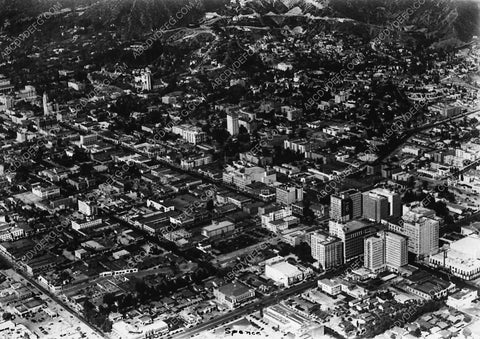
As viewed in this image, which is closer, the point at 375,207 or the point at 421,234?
the point at 421,234

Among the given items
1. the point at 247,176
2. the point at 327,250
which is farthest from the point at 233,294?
the point at 247,176

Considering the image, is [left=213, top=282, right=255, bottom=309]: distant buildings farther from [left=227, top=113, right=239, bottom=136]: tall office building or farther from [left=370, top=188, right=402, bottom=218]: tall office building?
[left=227, top=113, right=239, bottom=136]: tall office building

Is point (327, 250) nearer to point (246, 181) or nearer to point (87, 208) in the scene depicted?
point (246, 181)

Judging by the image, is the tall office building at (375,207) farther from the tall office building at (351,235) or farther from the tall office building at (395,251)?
the tall office building at (395,251)

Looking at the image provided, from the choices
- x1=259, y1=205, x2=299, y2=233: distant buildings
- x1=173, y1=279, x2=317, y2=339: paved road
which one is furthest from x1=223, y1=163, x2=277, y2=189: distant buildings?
x1=173, y1=279, x2=317, y2=339: paved road

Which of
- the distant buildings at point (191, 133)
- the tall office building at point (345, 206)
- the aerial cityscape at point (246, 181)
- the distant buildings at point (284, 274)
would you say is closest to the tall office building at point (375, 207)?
the aerial cityscape at point (246, 181)

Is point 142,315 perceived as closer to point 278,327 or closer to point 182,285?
point 182,285
